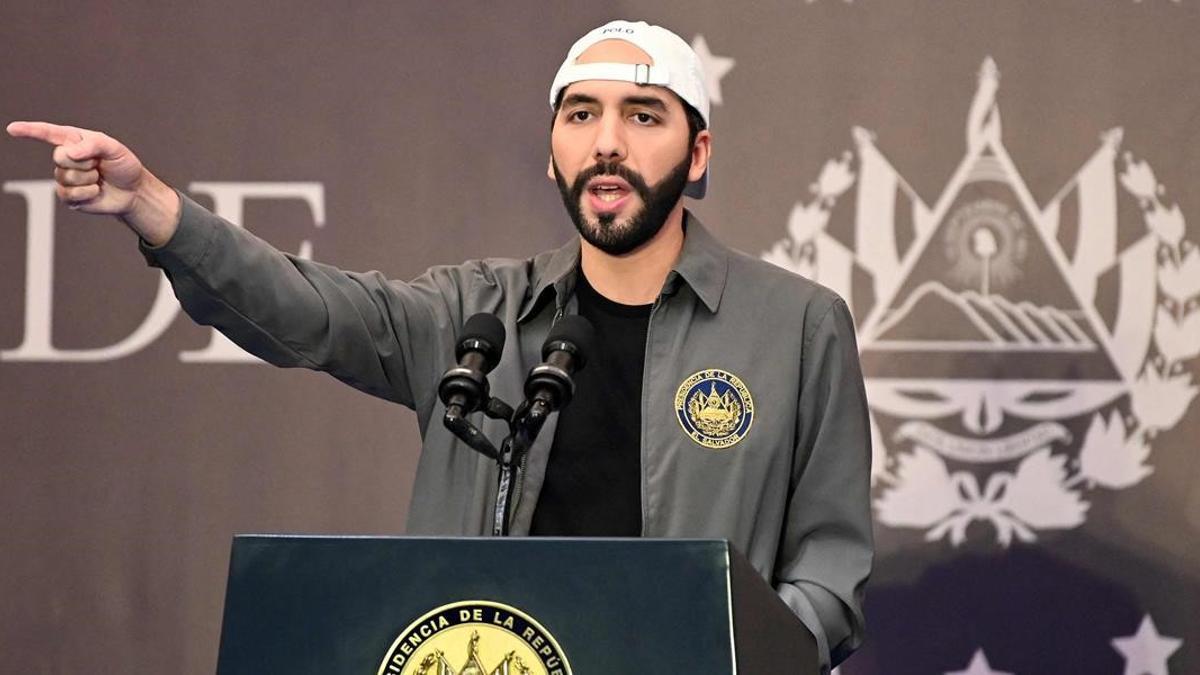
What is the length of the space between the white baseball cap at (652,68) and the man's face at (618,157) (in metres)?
0.01

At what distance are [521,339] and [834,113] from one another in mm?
1259

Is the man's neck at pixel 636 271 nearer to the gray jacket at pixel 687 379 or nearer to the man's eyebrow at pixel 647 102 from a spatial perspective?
the gray jacket at pixel 687 379

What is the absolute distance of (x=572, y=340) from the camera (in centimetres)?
191

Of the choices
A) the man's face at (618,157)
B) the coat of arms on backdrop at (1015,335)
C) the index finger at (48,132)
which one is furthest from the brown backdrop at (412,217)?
the index finger at (48,132)

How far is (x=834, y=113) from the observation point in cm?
348

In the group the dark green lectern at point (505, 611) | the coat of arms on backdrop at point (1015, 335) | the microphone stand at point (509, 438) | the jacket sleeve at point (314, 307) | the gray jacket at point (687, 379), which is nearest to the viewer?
the dark green lectern at point (505, 611)

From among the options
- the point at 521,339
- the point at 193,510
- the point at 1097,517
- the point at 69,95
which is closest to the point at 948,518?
the point at 1097,517

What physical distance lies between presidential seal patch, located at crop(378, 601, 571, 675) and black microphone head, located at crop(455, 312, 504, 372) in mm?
370

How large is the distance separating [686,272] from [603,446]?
0.89ft

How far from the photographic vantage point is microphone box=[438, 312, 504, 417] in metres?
1.84

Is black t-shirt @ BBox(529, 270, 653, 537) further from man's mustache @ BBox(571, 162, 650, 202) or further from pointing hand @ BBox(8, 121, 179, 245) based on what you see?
pointing hand @ BBox(8, 121, 179, 245)

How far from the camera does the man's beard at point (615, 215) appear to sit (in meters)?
2.37

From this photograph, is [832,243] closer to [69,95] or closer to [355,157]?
[355,157]

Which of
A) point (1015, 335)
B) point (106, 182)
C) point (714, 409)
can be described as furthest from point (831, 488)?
point (1015, 335)
